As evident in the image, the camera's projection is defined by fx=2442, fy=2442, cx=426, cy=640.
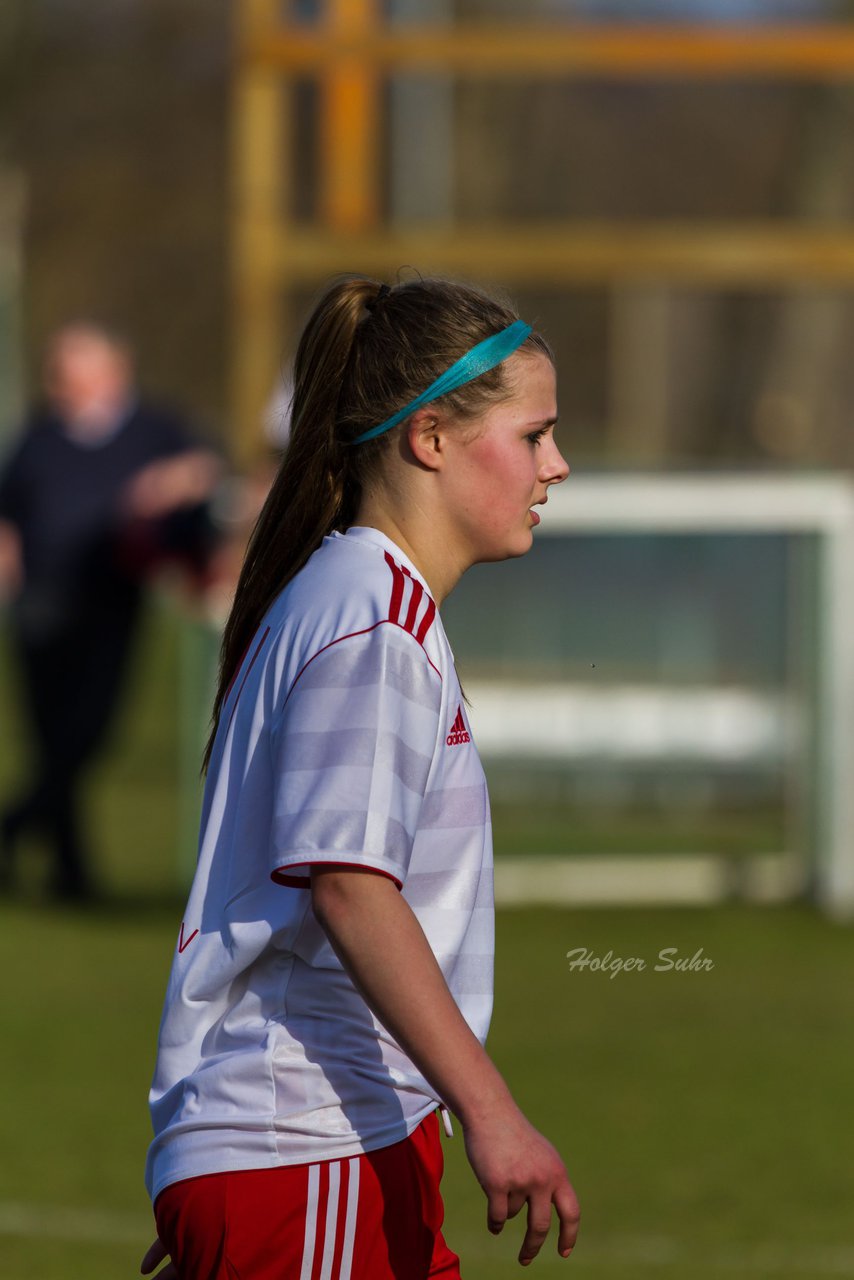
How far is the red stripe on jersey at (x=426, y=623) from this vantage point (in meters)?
2.26

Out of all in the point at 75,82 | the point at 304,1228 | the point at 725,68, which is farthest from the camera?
the point at 75,82

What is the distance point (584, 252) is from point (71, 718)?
2812 millimetres

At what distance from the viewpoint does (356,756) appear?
86.0 inches

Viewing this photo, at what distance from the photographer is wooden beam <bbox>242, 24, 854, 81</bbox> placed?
972cm

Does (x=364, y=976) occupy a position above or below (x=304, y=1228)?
above

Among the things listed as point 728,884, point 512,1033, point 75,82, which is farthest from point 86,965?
point 75,82

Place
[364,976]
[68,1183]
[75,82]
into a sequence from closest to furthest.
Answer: [364,976] → [68,1183] → [75,82]

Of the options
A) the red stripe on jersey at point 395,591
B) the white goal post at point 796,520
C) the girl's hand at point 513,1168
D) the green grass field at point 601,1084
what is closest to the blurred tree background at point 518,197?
the white goal post at point 796,520

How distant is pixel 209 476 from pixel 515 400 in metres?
7.11

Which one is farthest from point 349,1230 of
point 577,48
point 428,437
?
point 577,48

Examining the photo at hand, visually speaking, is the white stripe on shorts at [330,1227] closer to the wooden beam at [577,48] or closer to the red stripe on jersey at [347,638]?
the red stripe on jersey at [347,638]

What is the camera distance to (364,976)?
213cm

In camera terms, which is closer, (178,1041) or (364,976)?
(364,976)

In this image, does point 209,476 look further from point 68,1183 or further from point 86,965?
point 68,1183
